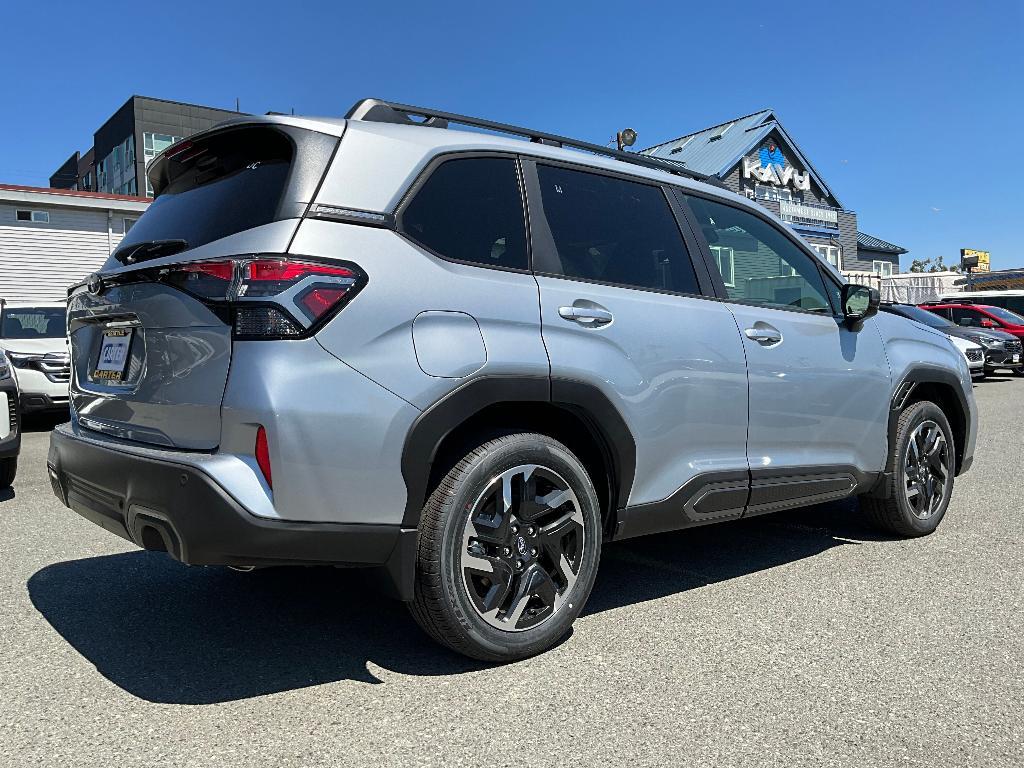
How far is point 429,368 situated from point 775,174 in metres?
32.1

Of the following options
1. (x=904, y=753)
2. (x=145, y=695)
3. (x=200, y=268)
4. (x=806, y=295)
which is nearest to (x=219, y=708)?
(x=145, y=695)

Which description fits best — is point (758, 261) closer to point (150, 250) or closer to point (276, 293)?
point (276, 293)

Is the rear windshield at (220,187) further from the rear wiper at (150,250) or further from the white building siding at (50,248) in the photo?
the white building siding at (50,248)

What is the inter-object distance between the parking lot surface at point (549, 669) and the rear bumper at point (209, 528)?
468 millimetres

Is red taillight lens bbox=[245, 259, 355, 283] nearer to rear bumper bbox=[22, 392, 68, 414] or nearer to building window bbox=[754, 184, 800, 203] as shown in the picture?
rear bumper bbox=[22, 392, 68, 414]

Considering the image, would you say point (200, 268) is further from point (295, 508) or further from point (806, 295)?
point (806, 295)

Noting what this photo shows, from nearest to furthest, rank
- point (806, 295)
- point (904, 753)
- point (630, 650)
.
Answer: point (904, 753) → point (630, 650) → point (806, 295)

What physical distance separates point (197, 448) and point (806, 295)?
305 centimetres

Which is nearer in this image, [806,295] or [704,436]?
[704,436]

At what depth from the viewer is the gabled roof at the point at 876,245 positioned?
44.8m

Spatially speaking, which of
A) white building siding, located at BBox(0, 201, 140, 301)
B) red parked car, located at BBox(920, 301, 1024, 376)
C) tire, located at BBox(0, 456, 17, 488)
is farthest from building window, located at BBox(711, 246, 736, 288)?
white building siding, located at BBox(0, 201, 140, 301)

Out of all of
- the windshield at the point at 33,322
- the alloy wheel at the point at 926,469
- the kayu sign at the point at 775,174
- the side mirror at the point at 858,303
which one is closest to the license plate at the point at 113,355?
the side mirror at the point at 858,303

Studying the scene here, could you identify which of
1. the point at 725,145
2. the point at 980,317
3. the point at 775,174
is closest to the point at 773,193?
the point at 775,174

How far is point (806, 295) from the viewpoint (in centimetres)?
436
